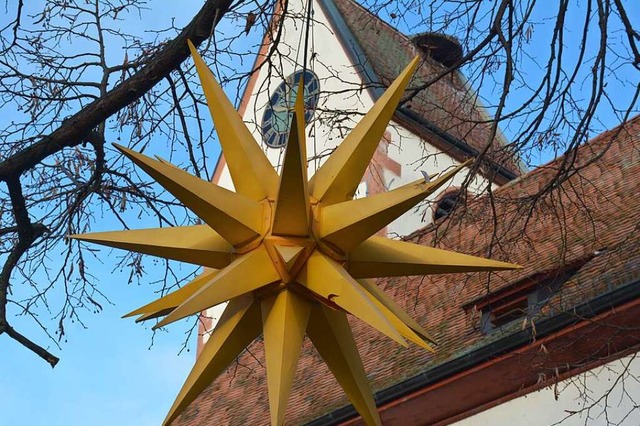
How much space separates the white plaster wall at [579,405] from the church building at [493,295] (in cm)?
1

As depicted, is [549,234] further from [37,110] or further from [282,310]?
[282,310]

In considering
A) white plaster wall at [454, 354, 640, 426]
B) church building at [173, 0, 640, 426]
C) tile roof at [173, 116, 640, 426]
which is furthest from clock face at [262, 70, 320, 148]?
white plaster wall at [454, 354, 640, 426]

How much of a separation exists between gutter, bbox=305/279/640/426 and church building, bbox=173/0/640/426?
0.01 m

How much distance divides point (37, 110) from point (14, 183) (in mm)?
1183

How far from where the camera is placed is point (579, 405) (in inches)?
353

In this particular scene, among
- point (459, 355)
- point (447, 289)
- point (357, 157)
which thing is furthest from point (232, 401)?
point (357, 157)

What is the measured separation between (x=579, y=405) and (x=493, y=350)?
2.99ft

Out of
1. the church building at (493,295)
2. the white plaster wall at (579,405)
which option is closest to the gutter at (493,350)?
the church building at (493,295)

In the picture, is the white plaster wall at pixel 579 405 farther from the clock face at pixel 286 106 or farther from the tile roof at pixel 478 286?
the clock face at pixel 286 106

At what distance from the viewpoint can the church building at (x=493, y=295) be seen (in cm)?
689

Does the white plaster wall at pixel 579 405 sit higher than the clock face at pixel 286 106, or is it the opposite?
the clock face at pixel 286 106

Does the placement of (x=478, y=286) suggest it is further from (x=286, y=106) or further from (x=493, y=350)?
(x=286, y=106)

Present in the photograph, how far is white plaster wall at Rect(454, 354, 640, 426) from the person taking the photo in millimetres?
8867

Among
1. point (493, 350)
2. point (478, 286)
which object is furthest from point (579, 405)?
point (478, 286)
